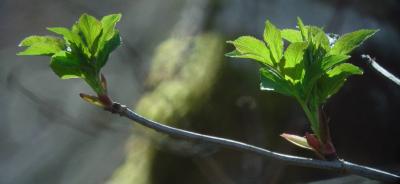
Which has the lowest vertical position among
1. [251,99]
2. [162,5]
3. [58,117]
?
[58,117]

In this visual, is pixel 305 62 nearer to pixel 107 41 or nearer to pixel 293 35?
pixel 293 35

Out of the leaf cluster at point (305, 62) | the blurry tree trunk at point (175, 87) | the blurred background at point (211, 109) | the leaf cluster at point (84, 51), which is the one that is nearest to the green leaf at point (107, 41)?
the leaf cluster at point (84, 51)

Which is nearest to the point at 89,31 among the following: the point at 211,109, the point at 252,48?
the point at 252,48

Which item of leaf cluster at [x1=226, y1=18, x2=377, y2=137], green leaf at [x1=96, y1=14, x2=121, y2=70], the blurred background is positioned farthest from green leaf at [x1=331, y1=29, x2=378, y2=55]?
the blurred background

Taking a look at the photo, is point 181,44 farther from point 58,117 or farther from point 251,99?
point 58,117

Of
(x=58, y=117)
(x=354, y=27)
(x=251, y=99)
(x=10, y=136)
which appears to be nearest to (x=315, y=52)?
(x=251, y=99)
